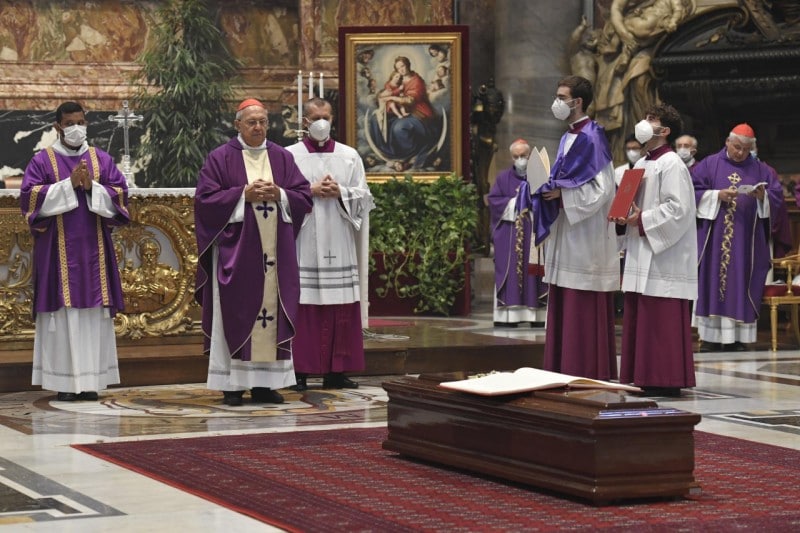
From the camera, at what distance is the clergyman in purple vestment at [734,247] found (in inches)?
506

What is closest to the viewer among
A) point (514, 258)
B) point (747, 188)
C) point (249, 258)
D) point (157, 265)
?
point (249, 258)

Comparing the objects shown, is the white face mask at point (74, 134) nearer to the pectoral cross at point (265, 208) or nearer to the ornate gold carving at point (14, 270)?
the ornate gold carving at point (14, 270)

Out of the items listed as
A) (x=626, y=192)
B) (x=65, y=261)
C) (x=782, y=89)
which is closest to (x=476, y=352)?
(x=626, y=192)

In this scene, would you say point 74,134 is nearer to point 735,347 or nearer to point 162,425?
point 162,425

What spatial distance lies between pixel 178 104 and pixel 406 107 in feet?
9.06

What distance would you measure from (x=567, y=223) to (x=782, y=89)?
7.89m

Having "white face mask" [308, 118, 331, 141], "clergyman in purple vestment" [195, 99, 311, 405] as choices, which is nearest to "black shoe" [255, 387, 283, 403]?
"clergyman in purple vestment" [195, 99, 311, 405]

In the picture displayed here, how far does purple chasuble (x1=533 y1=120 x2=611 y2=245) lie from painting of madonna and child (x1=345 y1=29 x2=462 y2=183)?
6.88 metres

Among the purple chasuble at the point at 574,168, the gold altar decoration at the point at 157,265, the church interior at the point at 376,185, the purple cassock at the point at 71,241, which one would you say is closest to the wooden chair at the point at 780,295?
the church interior at the point at 376,185

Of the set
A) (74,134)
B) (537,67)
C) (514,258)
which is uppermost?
(537,67)

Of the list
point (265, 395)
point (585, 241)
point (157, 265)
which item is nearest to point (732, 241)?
point (585, 241)

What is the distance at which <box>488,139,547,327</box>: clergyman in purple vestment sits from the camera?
49.2 ft

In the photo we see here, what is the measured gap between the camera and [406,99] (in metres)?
16.0

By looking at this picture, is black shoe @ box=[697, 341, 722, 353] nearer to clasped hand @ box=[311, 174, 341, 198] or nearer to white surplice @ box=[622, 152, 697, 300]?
white surplice @ box=[622, 152, 697, 300]
